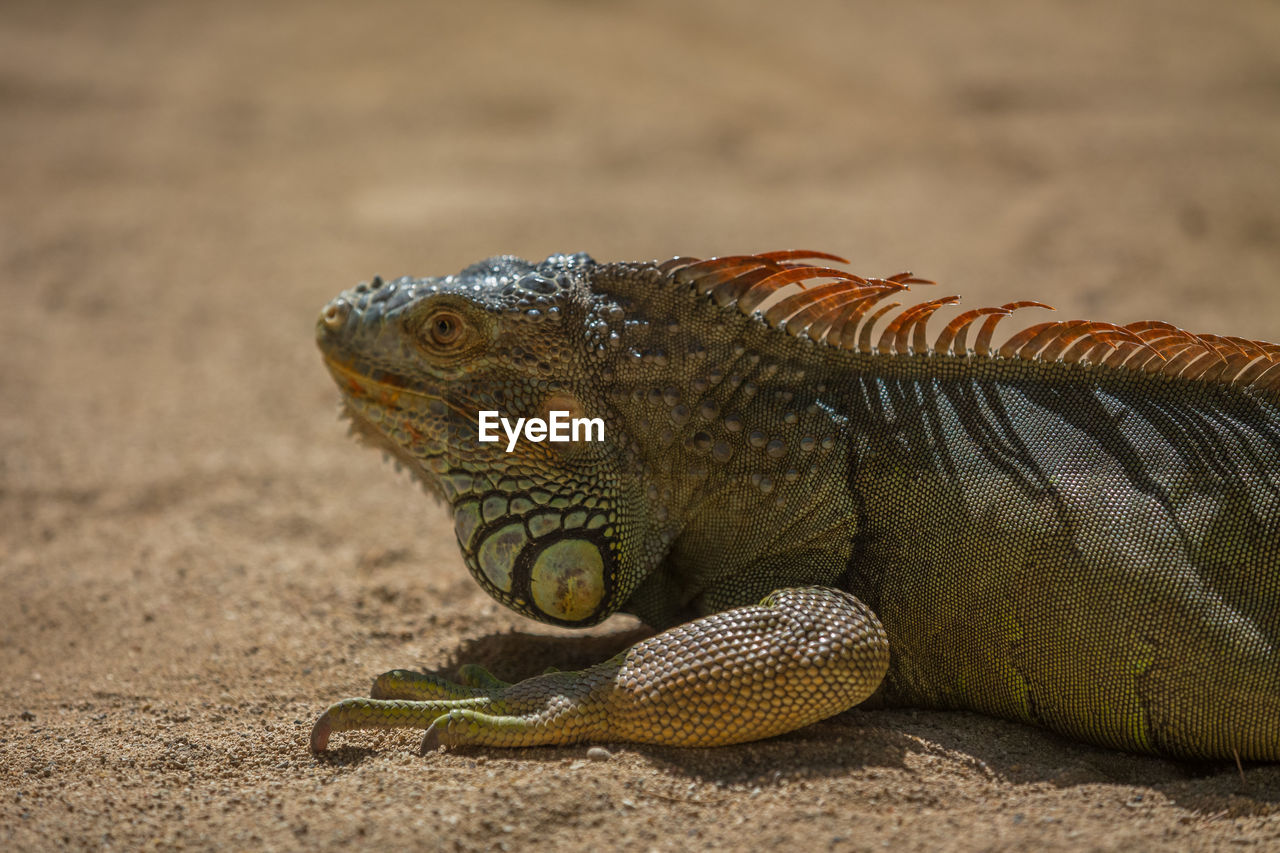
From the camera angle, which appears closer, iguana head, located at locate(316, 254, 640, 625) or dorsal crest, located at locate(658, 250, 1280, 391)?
dorsal crest, located at locate(658, 250, 1280, 391)

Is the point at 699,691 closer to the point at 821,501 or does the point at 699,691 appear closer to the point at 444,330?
the point at 821,501

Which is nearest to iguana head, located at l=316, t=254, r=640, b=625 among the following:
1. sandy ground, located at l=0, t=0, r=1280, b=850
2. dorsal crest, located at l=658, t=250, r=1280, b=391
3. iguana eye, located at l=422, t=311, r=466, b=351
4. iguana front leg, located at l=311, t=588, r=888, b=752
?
iguana eye, located at l=422, t=311, r=466, b=351

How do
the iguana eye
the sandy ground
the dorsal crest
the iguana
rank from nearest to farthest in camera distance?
1. the sandy ground
2. the iguana
3. the dorsal crest
4. the iguana eye

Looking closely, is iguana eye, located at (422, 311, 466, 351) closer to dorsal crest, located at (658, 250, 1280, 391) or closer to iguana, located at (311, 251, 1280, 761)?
iguana, located at (311, 251, 1280, 761)

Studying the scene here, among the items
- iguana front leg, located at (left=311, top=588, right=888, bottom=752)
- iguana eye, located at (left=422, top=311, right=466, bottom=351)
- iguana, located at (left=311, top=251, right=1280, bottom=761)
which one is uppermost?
iguana eye, located at (left=422, top=311, right=466, bottom=351)

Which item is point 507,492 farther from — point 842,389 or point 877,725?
point 877,725

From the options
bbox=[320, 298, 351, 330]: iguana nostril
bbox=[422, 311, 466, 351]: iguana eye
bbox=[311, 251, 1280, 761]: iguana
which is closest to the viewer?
bbox=[311, 251, 1280, 761]: iguana

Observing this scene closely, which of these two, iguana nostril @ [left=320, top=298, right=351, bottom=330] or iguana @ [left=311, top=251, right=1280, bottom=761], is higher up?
iguana nostril @ [left=320, top=298, right=351, bottom=330]
